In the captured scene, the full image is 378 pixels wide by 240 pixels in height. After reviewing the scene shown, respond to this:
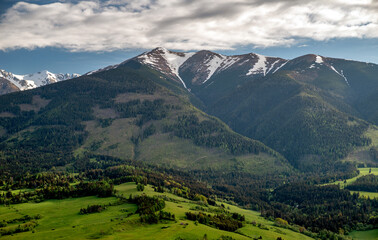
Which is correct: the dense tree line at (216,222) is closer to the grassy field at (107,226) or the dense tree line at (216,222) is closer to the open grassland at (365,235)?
the grassy field at (107,226)

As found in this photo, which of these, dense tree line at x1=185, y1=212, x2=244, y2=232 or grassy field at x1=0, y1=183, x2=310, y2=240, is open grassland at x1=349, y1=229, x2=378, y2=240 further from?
dense tree line at x1=185, y1=212, x2=244, y2=232

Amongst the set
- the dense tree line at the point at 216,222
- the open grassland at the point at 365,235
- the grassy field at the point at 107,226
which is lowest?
the open grassland at the point at 365,235

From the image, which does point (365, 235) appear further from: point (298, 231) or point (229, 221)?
point (229, 221)

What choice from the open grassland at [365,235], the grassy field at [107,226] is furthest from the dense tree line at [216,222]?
the open grassland at [365,235]

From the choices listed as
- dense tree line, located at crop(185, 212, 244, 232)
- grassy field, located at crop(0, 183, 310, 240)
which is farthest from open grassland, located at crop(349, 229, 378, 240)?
dense tree line, located at crop(185, 212, 244, 232)

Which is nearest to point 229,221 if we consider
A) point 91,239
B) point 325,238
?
point 325,238

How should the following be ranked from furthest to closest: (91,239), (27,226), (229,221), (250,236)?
(229,221)
(250,236)
(27,226)
(91,239)

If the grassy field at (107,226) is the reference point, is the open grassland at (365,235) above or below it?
below

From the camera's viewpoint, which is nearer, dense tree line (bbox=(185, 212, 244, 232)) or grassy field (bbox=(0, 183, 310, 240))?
grassy field (bbox=(0, 183, 310, 240))
